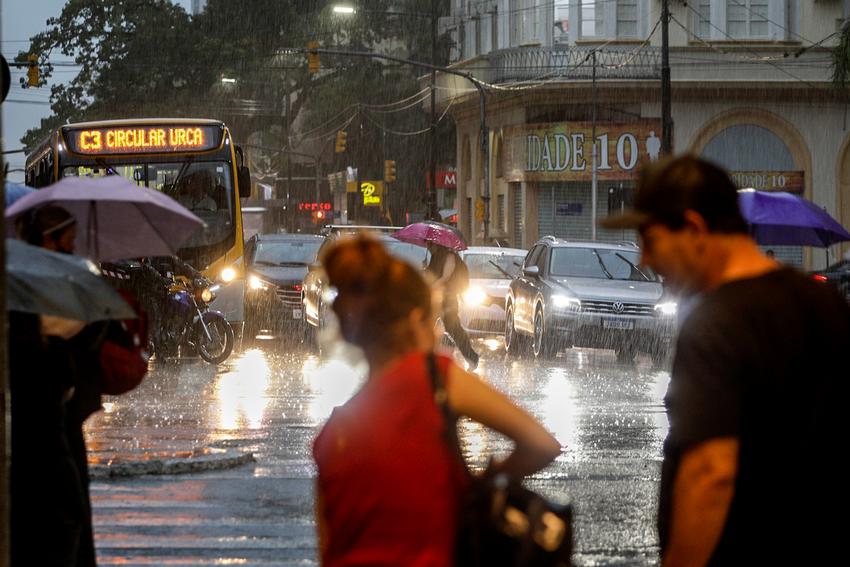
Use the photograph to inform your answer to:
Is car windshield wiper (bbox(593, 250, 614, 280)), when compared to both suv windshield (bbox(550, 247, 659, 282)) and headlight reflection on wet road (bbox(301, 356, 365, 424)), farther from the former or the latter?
headlight reflection on wet road (bbox(301, 356, 365, 424))

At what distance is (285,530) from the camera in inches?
351

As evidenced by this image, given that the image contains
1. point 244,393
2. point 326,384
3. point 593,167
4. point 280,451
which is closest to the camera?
point 280,451

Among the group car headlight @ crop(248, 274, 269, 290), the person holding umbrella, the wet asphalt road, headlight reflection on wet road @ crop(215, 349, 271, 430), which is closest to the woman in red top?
the wet asphalt road

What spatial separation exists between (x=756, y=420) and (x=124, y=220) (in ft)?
15.3

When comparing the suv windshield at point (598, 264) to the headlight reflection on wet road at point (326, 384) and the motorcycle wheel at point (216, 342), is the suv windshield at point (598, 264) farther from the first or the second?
the motorcycle wheel at point (216, 342)

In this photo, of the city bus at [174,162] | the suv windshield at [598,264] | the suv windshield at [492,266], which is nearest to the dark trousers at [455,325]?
the suv windshield at [598,264]

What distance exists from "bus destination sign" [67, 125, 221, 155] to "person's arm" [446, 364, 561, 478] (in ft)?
65.3

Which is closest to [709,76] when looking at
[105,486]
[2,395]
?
[105,486]

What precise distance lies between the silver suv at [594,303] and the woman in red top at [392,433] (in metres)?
18.3

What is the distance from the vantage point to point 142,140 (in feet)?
76.2

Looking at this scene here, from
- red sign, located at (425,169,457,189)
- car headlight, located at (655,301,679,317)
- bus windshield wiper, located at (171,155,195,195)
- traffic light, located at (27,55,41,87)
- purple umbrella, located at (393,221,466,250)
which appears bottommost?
car headlight, located at (655,301,679,317)

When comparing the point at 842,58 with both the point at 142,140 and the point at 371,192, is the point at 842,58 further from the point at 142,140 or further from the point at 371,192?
the point at 371,192

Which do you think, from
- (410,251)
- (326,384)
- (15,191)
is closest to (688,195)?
(15,191)

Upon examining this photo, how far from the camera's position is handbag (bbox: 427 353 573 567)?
345 cm
